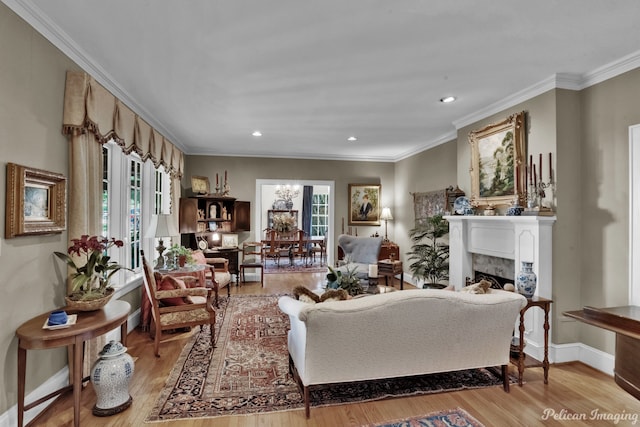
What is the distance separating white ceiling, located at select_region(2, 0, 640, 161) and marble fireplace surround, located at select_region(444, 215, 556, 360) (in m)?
1.32

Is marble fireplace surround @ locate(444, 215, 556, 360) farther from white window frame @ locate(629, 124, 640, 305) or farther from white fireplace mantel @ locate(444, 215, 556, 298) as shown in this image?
white window frame @ locate(629, 124, 640, 305)

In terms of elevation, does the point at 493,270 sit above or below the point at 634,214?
below

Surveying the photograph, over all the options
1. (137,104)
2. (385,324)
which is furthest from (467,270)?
(137,104)

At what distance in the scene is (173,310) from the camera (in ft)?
10.9

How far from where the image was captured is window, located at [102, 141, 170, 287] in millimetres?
3604

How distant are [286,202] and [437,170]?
5973 millimetres

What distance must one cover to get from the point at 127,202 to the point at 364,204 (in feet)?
15.4

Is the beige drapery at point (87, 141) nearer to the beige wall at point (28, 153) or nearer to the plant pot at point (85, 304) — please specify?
the beige wall at point (28, 153)

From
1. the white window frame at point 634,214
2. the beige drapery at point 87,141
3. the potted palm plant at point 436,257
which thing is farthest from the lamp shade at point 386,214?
the beige drapery at point 87,141

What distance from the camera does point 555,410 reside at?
2387mm

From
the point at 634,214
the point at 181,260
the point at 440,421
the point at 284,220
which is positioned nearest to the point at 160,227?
the point at 181,260

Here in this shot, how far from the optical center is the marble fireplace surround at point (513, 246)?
315cm

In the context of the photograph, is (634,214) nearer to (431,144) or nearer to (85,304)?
(431,144)

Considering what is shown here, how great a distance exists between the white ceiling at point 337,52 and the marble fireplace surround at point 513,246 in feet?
4.33
